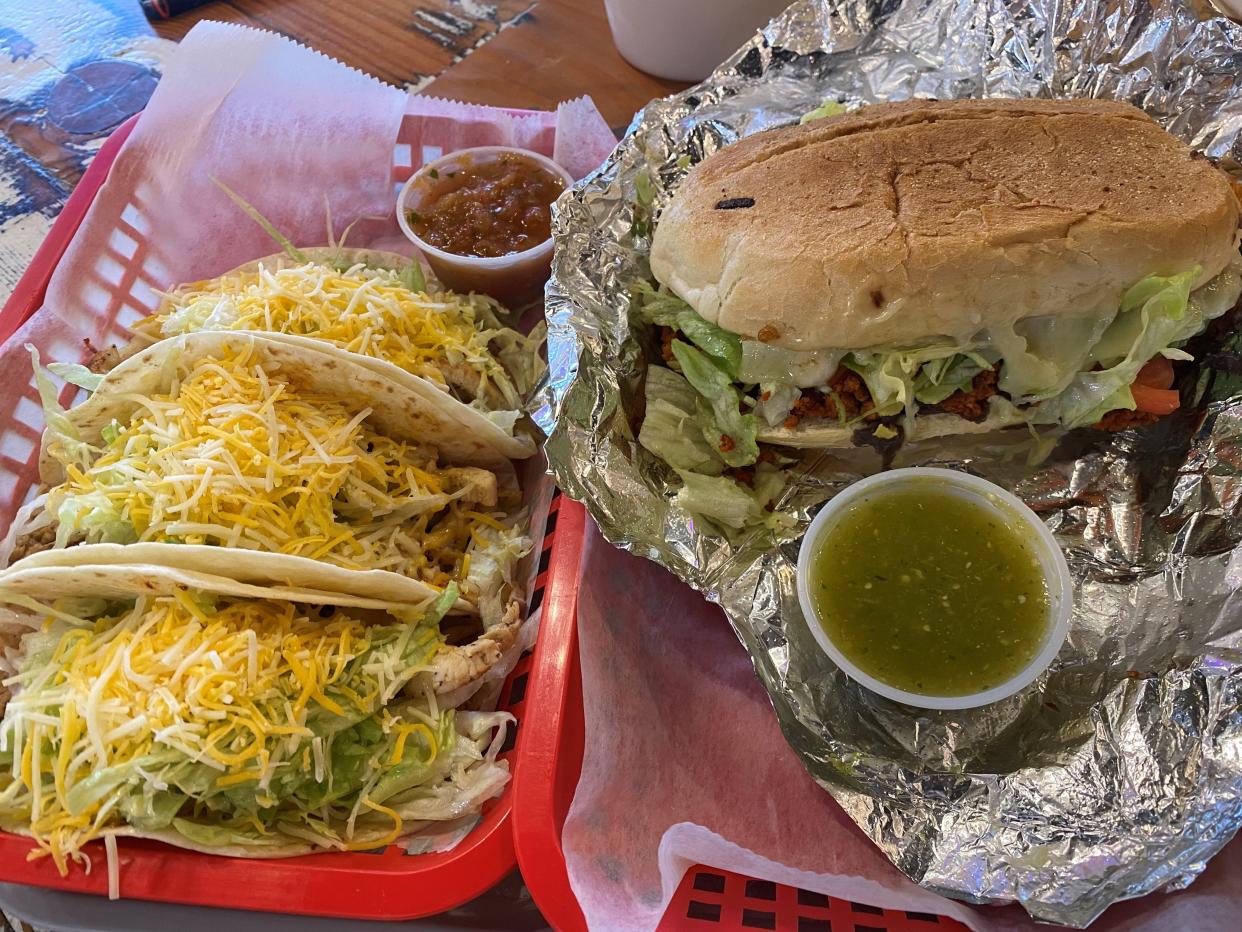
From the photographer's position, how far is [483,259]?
186cm

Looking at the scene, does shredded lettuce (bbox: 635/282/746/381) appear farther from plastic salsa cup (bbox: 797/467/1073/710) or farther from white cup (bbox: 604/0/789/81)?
white cup (bbox: 604/0/789/81)

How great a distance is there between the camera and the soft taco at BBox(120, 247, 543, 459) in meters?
1.59

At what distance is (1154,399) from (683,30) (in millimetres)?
1633

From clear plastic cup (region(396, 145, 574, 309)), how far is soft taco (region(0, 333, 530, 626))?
19.3 inches

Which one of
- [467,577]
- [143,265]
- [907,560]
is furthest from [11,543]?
[907,560]

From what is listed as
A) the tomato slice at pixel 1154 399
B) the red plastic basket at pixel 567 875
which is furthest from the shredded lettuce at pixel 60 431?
the tomato slice at pixel 1154 399

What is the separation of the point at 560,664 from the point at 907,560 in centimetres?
70

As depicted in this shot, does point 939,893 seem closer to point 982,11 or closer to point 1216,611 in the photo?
point 1216,611

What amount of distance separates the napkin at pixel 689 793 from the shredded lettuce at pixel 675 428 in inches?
9.3

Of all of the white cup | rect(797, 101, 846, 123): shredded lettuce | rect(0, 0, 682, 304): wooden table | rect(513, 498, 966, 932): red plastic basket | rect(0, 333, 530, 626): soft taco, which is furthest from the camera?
rect(0, 0, 682, 304): wooden table

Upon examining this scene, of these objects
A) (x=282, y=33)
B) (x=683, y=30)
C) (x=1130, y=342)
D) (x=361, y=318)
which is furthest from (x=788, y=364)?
(x=282, y=33)

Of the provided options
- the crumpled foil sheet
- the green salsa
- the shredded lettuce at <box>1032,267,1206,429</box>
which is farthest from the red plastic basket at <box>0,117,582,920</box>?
the shredded lettuce at <box>1032,267,1206,429</box>

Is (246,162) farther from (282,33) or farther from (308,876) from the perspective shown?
(308,876)

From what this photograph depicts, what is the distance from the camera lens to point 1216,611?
1457mm
